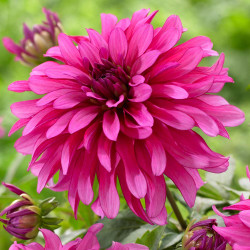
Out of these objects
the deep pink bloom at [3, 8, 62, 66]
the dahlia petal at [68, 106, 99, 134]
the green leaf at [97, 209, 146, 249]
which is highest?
the deep pink bloom at [3, 8, 62, 66]

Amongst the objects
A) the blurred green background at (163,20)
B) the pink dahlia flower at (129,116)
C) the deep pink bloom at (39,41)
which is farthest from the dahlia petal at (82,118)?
the blurred green background at (163,20)

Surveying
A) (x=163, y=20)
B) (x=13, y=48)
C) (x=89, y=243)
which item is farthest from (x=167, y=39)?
(x=163, y=20)

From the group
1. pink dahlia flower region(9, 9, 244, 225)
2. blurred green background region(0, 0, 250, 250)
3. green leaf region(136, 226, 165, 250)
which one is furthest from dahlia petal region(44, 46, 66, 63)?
blurred green background region(0, 0, 250, 250)

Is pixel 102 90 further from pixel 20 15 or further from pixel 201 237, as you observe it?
pixel 20 15

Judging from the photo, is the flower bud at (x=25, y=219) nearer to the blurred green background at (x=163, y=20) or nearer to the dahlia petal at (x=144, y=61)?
the dahlia petal at (x=144, y=61)

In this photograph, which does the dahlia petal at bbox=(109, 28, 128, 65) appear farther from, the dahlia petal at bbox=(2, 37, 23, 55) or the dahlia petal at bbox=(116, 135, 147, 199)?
the dahlia petal at bbox=(2, 37, 23, 55)

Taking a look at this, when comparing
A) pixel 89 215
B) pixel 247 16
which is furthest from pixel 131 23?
pixel 247 16

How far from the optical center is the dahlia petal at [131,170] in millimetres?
221

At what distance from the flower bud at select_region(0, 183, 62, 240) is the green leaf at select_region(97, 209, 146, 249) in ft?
0.12

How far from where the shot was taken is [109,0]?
54.1 inches

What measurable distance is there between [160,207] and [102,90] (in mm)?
72

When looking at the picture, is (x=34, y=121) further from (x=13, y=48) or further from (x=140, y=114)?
(x=13, y=48)

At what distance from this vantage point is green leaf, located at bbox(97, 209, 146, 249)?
303mm

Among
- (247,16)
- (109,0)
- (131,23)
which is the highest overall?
(109,0)
